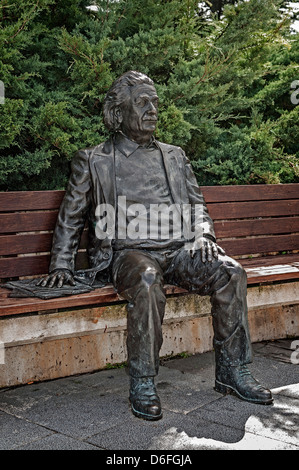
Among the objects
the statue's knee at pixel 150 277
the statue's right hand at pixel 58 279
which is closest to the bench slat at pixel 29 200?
the statue's right hand at pixel 58 279

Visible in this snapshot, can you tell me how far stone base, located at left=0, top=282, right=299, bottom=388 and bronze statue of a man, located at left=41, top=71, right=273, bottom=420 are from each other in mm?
283

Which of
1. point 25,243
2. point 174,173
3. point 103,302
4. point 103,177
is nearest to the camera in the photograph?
point 103,302

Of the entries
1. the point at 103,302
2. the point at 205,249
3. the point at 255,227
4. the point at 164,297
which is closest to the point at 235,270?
the point at 205,249

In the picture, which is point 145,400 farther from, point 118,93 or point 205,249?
point 118,93

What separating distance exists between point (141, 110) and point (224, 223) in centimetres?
143

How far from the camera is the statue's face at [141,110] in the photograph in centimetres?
398

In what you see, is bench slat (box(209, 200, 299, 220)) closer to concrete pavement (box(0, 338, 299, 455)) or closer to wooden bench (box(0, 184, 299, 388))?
wooden bench (box(0, 184, 299, 388))

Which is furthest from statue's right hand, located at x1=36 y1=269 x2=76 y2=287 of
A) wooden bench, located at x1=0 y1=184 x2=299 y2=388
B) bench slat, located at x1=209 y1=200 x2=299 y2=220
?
bench slat, located at x1=209 y1=200 x2=299 y2=220

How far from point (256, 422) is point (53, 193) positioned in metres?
2.22

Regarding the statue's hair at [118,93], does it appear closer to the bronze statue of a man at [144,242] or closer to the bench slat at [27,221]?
the bronze statue of a man at [144,242]

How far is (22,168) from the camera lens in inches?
212

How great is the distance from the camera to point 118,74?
603 cm

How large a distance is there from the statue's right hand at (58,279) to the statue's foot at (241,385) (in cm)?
115
